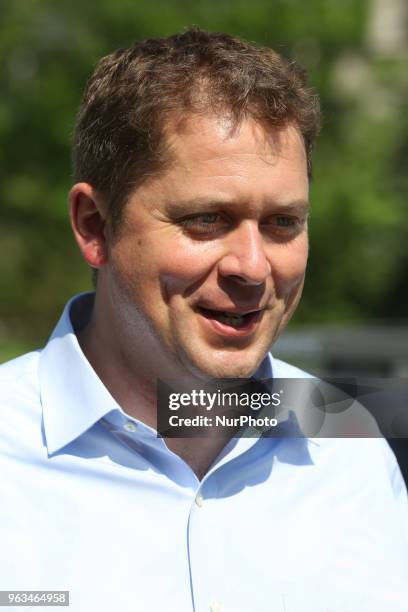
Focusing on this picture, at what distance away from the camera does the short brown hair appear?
216 centimetres

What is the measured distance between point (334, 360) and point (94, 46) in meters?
8.50

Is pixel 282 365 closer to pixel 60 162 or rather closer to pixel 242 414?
pixel 242 414

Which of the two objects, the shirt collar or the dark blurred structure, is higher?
the dark blurred structure

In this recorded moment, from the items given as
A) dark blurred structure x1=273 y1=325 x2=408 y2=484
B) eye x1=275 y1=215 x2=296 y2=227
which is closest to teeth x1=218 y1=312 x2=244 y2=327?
eye x1=275 y1=215 x2=296 y2=227

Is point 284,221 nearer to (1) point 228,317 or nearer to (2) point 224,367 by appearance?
(1) point 228,317

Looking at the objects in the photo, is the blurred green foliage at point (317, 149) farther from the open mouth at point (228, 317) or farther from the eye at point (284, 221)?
the open mouth at point (228, 317)

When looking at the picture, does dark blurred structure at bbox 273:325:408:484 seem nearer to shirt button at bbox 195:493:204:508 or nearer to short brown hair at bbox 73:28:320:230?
short brown hair at bbox 73:28:320:230

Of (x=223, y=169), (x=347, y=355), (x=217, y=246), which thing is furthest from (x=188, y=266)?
(x=347, y=355)

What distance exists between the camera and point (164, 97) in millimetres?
2182

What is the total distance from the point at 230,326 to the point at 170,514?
0.44m

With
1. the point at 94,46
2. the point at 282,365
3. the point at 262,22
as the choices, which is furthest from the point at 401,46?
the point at 282,365

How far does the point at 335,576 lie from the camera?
2166mm

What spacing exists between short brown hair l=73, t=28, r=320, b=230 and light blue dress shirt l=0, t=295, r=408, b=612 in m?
0.44

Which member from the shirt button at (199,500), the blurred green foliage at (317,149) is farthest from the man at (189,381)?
the blurred green foliage at (317,149)
